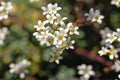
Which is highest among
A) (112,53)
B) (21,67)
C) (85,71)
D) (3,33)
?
(3,33)

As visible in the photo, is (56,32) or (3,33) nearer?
(56,32)

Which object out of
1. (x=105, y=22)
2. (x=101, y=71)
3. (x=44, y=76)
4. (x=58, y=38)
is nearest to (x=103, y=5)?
(x=105, y=22)

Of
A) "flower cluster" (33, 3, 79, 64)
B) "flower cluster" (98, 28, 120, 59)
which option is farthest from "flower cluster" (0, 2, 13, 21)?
"flower cluster" (98, 28, 120, 59)

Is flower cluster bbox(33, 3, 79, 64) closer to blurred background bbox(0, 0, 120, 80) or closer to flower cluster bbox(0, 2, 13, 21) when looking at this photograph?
flower cluster bbox(0, 2, 13, 21)

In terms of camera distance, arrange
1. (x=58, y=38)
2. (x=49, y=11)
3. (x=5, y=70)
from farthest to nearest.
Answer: (x=5, y=70)
(x=49, y=11)
(x=58, y=38)

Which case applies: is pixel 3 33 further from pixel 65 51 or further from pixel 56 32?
pixel 56 32

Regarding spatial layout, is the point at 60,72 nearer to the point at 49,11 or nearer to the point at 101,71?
the point at 101,71

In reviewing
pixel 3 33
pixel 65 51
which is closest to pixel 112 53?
pixel 65 51
